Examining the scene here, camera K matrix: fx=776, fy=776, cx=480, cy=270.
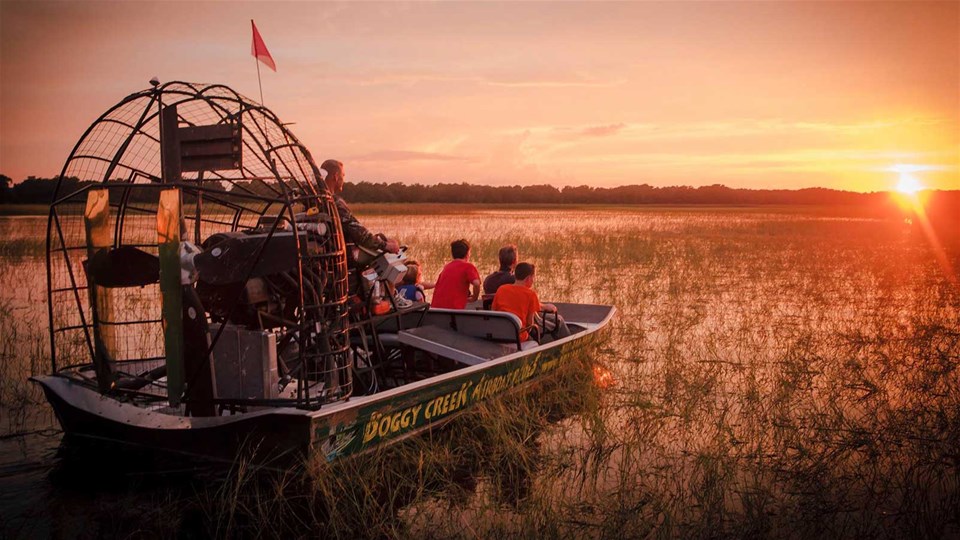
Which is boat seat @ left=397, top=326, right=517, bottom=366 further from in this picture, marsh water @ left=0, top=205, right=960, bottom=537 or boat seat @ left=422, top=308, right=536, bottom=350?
marsh water @ left=0, top=205, right=960, bottom=537

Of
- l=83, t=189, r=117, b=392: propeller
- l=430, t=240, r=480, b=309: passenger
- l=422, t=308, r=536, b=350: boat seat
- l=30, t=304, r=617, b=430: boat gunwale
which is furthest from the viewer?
l=430, t=240, r=480, b=309: passenger

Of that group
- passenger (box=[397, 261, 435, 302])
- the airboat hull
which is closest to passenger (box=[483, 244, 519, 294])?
passenger (box=[397, 261, 435, 302])

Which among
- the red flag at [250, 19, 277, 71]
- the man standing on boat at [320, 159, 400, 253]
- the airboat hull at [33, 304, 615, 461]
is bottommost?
the airboat hull at [33, 304, 615, 461]

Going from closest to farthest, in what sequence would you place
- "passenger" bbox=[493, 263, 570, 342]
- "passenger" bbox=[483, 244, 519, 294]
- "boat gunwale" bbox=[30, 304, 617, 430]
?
"boat gunwale" bbox=[30, 304, 617, 430]
"passenger" bbox=[493, 263, 570, 342]
"passenger" bbox=[483, 244, 519, 294]

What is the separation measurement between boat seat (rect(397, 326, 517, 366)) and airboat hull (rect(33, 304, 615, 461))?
45 centimetres

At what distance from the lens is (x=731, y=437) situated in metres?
6.12

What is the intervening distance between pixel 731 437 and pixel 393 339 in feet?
9.67

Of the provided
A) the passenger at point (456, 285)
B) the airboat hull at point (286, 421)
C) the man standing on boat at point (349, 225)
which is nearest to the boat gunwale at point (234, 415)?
the airboat hull at point (286, 421)

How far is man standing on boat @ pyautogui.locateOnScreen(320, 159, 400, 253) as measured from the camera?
6.07 meters

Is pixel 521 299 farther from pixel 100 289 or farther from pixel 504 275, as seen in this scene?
pixel 100 289

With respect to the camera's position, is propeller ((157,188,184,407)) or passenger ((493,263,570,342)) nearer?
propeller ((157,188,184,407))

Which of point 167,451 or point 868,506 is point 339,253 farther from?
point 868,506

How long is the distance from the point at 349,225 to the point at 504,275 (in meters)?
2.58

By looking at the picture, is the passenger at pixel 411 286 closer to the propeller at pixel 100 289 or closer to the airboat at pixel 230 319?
the airboat at pixel 230 319
